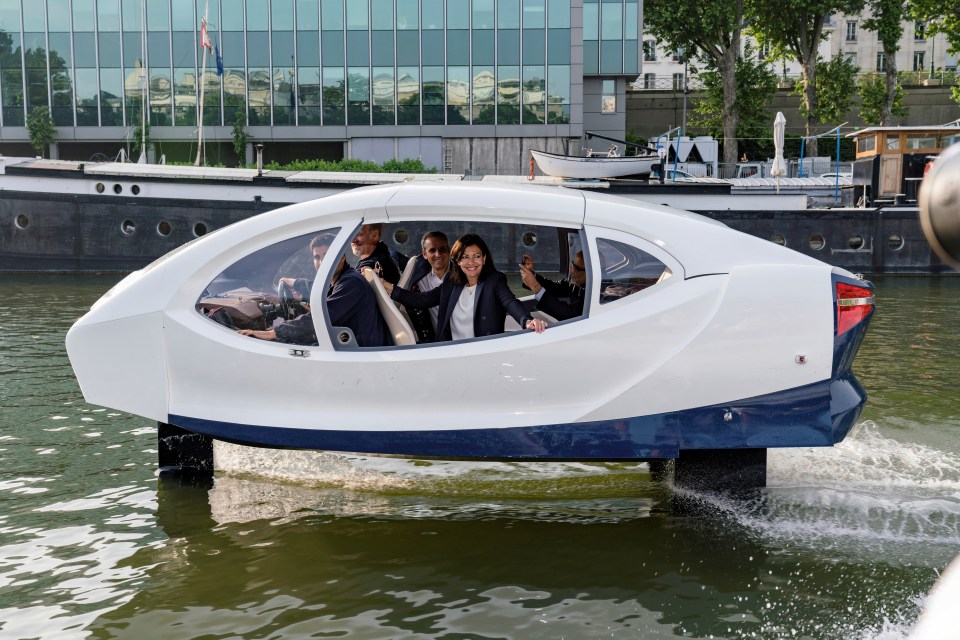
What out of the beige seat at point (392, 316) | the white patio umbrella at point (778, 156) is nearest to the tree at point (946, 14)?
the white patio umbrella at point (778, 156)

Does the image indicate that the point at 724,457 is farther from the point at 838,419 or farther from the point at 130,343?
the point at 130,343

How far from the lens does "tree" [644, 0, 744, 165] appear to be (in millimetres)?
50750

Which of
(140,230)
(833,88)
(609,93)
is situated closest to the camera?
(140,230)

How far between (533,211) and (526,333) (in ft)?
2.38

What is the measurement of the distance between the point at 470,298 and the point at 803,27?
52859 mm

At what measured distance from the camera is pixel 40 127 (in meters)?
41.7

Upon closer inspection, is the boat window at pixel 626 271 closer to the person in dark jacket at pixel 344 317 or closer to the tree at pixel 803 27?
the person in dark jacket at pixel 344 317

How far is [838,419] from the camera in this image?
5766mm

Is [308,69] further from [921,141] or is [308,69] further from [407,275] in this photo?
[407,275]

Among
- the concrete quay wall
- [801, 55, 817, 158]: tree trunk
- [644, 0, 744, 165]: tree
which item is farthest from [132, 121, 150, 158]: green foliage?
the concrete quay wall

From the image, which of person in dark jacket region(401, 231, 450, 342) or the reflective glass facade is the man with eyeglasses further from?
the reflective glass facade

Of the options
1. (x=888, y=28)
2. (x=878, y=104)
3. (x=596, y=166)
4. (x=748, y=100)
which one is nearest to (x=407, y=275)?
(x=596, y=166)

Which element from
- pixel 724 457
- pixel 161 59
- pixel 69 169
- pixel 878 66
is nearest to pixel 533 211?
pixel 724 457

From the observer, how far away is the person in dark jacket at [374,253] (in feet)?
24.3
